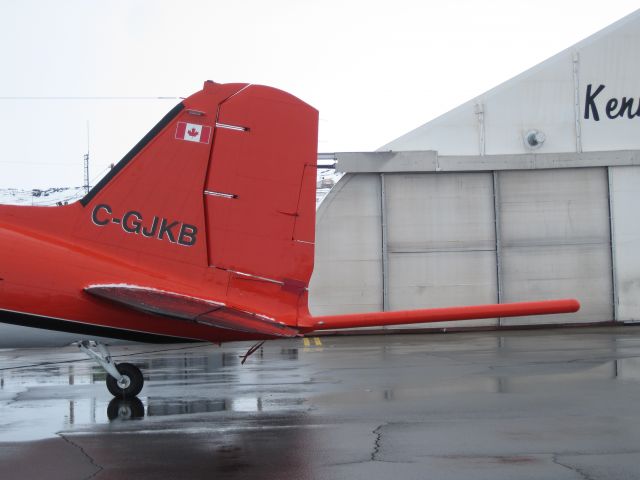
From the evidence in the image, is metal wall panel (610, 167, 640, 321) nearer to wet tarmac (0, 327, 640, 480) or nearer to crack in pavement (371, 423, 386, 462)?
wet tarmac (0, 327, 640, 480)

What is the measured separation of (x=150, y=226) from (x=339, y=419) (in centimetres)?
351

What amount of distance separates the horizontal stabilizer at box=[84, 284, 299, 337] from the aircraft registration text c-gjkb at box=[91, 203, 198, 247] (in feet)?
2.62

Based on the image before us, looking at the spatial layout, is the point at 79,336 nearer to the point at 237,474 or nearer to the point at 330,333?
the point at 237,474

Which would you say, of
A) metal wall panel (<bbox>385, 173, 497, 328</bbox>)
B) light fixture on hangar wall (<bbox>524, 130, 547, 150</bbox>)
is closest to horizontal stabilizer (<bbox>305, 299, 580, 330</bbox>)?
metal wall panel (<bbox>385, 173, 497, 328</bbox>)

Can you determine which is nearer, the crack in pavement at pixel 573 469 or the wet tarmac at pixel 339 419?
the crack in pavement at pixel 573 469

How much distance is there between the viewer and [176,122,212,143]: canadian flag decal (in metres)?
11.3

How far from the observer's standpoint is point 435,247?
30625 millimetres

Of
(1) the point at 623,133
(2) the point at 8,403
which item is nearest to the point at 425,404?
(2) the point at 8,403

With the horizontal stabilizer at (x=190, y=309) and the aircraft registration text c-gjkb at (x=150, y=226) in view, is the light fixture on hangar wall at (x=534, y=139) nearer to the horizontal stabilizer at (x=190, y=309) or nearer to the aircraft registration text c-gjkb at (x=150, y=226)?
the aircraft registration text c-gjkb at (x=150, y=226)

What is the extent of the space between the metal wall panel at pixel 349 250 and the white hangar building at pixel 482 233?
4 cm

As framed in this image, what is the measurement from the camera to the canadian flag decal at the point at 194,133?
1127 centimetres

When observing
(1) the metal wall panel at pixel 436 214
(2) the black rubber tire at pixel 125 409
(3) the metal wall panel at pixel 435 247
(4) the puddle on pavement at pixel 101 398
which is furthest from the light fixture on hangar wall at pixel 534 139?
(2) the black rubber tire at pixel 125 409

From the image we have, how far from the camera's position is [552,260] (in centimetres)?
3067

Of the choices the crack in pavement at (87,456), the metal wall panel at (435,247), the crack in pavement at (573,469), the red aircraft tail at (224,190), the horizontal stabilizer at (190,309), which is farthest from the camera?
the metal wall panel at (435,247)
